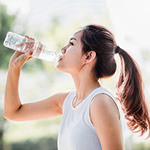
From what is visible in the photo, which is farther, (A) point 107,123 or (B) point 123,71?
(B) point 123,71

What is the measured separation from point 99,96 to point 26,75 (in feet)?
13.6

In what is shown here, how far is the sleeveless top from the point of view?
983mm

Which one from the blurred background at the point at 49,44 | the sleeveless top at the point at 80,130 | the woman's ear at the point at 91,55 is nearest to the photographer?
the sleeveless top at the point at 80,130

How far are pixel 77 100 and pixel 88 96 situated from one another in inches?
4.4

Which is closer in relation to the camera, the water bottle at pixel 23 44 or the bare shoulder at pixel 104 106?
the bare shoulder at pixel 104 106

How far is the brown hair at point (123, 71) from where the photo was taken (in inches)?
43.9

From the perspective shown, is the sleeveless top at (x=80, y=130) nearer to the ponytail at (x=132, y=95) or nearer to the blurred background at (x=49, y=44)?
the ponytail at (x=132, y=95)

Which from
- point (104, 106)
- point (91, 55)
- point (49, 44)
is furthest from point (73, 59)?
point (49, 44)

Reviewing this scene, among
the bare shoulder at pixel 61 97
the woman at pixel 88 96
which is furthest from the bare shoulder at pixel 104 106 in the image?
the bare shoulder at pixel 61 97

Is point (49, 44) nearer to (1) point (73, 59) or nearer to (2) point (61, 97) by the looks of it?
(2) point (61, 97)

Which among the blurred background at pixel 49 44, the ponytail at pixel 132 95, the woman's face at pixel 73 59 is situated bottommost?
the blurred background at pixel 49 44

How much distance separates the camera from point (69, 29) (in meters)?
5.20

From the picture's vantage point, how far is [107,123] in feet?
2.93

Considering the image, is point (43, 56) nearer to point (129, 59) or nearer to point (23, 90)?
point (129, 59)
